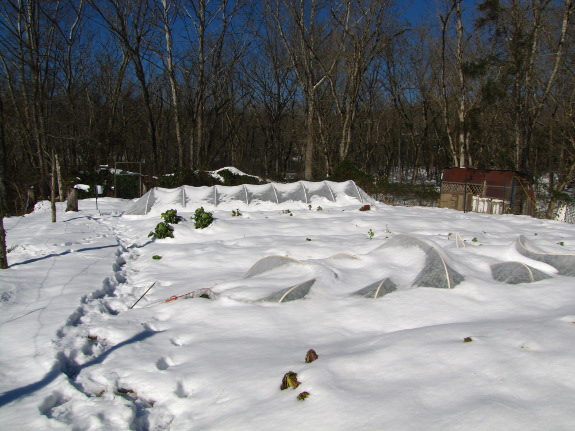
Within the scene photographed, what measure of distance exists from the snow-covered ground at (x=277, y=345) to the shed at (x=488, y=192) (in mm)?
10458

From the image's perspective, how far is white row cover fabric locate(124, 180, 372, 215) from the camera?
14.1m

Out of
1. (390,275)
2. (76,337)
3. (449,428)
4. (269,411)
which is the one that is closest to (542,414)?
(449,428)

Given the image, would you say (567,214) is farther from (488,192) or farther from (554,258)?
(554,258)

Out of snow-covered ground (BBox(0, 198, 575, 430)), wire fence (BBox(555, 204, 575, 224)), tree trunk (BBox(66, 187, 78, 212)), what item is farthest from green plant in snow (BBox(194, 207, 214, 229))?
wire fence (BBox(555, 204, 575, 224))

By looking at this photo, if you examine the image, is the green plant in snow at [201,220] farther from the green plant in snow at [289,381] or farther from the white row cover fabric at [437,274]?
the green plant in snow at [289,381]

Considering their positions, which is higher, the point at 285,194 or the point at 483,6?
the point at 483,6

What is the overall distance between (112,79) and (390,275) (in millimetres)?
33618

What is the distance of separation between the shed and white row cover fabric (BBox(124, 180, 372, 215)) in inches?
149

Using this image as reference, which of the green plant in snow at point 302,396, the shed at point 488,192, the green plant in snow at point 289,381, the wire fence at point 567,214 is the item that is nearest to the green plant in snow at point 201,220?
the green plant in snow at point 289,381

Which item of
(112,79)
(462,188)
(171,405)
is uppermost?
(112,79)

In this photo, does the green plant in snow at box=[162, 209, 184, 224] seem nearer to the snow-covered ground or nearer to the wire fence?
the snow-covered ground

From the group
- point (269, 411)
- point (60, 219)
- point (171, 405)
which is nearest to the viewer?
point (269, 411)

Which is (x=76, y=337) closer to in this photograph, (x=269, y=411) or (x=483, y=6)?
(x=269, y=411)

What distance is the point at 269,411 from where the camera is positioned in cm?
288
